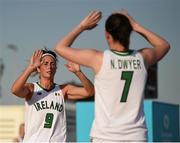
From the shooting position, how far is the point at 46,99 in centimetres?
770

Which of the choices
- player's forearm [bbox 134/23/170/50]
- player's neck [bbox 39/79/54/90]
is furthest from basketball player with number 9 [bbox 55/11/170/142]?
player's neck [bbox 39/79/54/90]

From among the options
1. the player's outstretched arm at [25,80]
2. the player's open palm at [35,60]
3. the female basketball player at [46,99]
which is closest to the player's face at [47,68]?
the female basketball player at [46,99]

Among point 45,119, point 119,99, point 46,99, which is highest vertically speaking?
point 46,99

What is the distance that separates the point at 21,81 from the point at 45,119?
560mm

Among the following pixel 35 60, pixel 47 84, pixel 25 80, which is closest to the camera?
pixel 35 60

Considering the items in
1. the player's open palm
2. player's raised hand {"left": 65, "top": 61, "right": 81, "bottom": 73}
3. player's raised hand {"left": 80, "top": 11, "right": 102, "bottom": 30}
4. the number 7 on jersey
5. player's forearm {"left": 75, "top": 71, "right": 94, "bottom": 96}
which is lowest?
the number 7 on jersey

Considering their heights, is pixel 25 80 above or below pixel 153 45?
below

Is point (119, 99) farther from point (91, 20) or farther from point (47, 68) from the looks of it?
point (47, 68)

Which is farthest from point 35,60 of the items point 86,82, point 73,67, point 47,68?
point 47,68

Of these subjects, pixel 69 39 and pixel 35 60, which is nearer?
→ pixel 69 39

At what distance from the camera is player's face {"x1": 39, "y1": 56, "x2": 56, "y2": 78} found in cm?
774

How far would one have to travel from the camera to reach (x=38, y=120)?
7.54 meters

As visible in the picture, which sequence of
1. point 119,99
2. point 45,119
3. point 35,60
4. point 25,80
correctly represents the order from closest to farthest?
point 119,99 < point 35,60 < point 25,80 < point 45,119

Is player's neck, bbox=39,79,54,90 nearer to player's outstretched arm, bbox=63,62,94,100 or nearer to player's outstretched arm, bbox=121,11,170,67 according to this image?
player's outstretched arm, bbox=63,62,94,100
